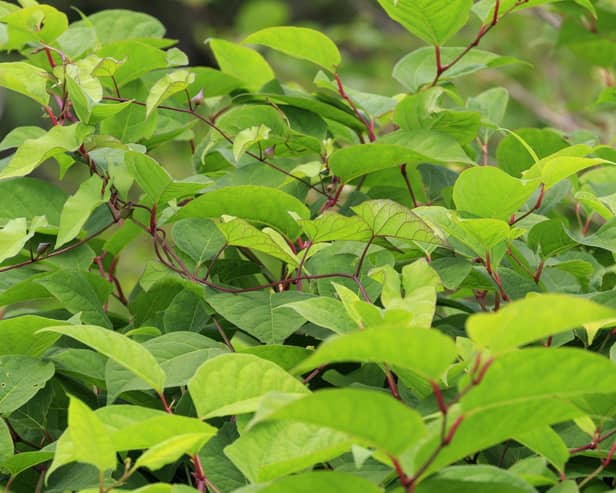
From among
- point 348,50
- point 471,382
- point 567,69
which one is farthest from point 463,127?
point 348,50

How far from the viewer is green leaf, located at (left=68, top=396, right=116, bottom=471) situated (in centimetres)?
47

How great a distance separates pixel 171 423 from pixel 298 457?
77 millimetres

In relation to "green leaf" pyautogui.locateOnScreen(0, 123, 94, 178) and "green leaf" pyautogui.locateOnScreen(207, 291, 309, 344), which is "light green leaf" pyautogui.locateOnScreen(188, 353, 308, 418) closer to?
"green leaf" pyautogui.locateOnScreen(207, 291, 309, 344)

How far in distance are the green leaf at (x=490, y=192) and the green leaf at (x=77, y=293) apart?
1.08 ft

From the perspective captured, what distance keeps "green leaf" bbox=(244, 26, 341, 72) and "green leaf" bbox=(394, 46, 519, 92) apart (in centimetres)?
8

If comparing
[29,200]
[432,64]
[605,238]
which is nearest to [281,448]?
[605,238]

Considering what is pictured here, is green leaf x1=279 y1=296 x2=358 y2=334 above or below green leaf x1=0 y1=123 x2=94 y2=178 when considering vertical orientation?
below

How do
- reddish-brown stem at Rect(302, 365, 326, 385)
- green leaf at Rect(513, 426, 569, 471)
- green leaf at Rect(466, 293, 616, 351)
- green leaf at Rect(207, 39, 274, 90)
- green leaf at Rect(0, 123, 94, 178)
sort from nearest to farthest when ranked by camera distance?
green leaf at Rect(466, 293, 616, 351)
green leaf at Rect(513, 426, 569, 471)
reddish-brown stem at Rect(302, 365, 326, 385)
green leaf at Rect(0, 123, 94, 178)
green leaf at Rect(207, 39, 274, 90)

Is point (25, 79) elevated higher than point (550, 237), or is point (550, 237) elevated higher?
point (25, 79)

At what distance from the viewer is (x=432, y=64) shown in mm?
985

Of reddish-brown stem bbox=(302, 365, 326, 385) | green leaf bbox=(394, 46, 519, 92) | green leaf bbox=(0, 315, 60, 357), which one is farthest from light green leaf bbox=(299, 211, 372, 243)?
green leaf bbox=(394, 46, 519, 92)

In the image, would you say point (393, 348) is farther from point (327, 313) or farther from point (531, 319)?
point (327, 313)

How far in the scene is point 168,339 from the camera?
68cm

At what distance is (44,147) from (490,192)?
0.38 m
